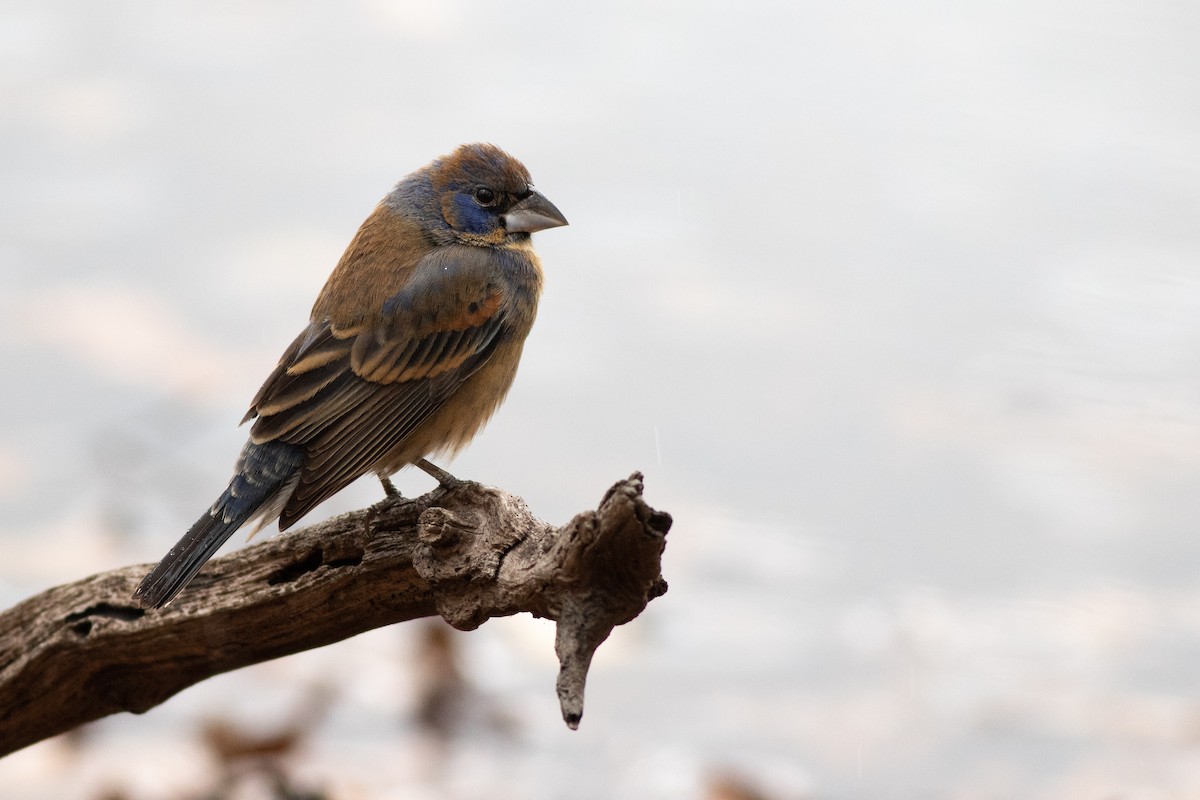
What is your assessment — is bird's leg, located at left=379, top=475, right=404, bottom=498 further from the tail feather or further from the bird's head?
the bird's head

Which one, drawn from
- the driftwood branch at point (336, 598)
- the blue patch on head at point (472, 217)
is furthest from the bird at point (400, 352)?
the driftwood branch at point (336, 598)

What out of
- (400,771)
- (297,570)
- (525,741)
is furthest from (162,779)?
(297,570)

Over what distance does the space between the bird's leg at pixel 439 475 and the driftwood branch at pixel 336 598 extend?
0.05 metres

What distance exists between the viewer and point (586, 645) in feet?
9.70

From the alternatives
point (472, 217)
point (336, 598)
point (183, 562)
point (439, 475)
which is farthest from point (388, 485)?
point (472, 217)

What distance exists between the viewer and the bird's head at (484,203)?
15.7 ft

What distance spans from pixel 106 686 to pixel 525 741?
217 cm

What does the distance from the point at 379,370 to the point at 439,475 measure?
1.35ft

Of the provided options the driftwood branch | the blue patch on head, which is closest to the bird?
the blue patch on head

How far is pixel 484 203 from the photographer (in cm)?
480

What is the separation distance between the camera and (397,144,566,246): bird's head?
4773 millimetres

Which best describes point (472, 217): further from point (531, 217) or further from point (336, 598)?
point (336, 598)

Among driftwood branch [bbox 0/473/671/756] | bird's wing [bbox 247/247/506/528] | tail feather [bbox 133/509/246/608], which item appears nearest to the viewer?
driftwood branch [bbox 0/473/671/756]

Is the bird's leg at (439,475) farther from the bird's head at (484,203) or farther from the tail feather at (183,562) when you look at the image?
the bird's head at (484,203)
